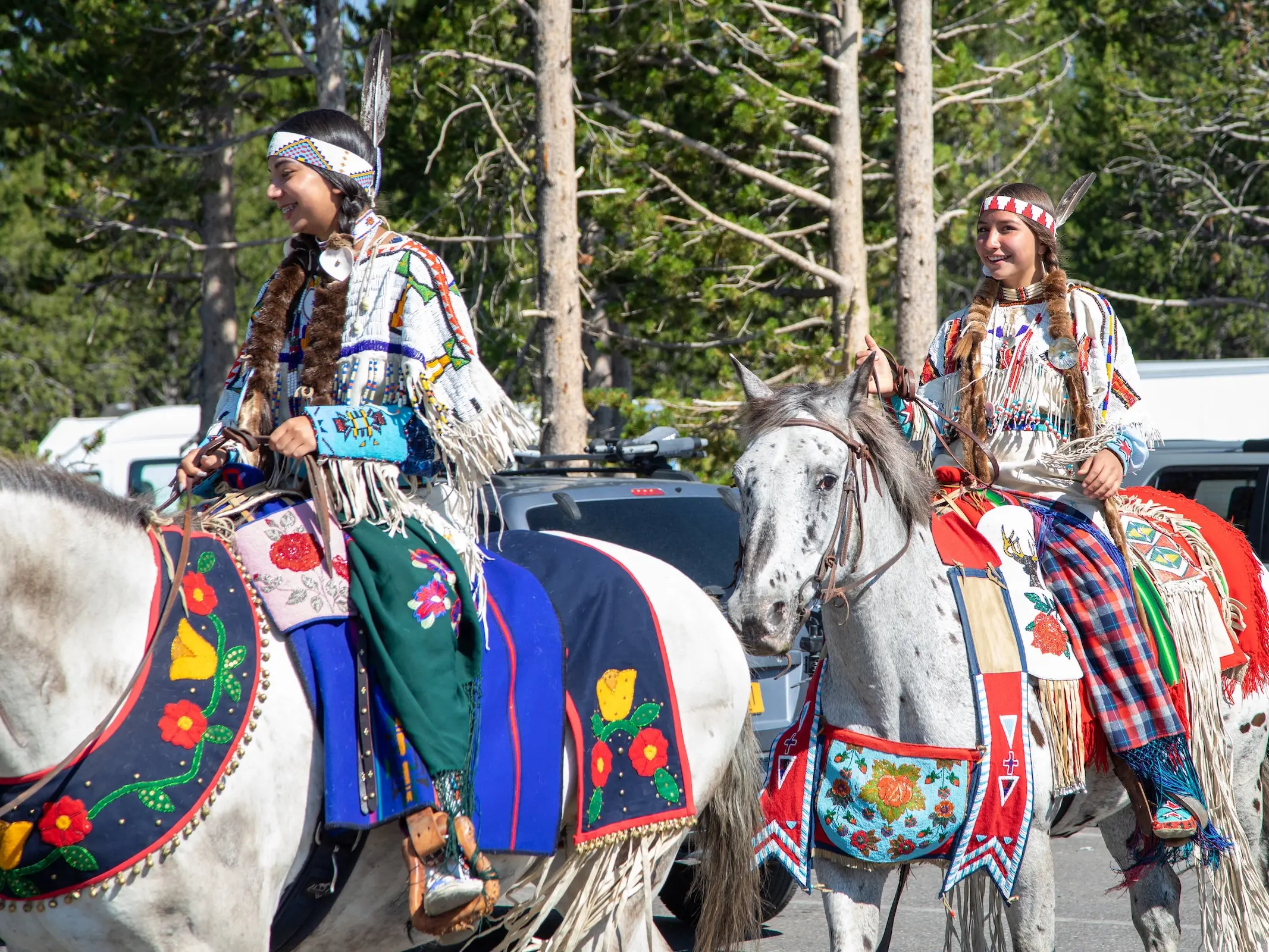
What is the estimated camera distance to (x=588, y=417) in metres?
13.1

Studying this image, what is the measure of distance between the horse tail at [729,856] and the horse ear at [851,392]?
0.95 meters

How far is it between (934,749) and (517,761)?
1.16 m

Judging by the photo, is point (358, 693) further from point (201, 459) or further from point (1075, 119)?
point (1075, 119)

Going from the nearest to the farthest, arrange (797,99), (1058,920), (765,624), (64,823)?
(64,823)
(765,624)
(1058,920)
(797,99)

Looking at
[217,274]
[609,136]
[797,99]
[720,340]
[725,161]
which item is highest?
[797,99]

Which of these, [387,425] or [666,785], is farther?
[666,785]

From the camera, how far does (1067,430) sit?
4.34m

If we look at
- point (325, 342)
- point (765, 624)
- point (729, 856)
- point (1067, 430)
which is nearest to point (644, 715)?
point (765, 624)

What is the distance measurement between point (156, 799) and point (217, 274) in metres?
16.0

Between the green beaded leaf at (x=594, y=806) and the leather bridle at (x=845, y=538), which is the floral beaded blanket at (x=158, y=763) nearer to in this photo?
the green beaded leaf at (x=594, y=806)

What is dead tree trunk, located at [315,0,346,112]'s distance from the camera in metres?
12.0

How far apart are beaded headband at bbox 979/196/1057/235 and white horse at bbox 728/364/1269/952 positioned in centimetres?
93

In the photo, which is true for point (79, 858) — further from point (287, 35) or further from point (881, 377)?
point (287, 35)

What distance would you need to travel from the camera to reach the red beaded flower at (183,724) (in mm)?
2770
